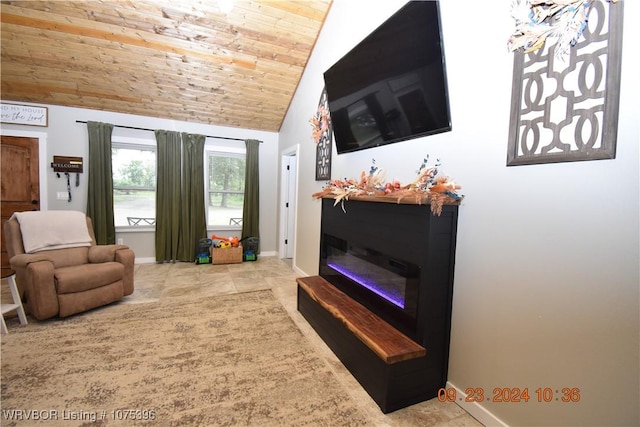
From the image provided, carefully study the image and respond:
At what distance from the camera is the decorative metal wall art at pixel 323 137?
324cm

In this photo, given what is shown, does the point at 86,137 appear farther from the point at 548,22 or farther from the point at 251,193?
the point at 548,22

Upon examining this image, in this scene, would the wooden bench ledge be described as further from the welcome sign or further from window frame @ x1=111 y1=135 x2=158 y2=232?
the welcome sign

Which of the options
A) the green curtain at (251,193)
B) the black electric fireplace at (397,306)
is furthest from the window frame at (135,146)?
the black electric fireplace at (397,306)

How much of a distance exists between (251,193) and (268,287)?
79.5 inches

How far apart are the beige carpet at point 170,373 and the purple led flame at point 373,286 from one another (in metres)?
0.64

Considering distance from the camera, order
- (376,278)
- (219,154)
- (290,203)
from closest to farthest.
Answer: (376,278)
(219,154)
(290,203)

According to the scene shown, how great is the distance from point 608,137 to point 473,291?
0.92 metres

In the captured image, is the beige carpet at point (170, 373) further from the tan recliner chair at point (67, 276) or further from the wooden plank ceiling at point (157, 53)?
the wooden plank ceiling at point (157, 53)

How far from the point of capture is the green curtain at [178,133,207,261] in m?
4.56

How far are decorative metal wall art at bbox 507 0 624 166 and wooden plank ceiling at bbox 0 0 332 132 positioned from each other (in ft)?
8.51

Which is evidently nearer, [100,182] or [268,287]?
[268,287]

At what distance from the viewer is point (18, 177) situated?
12.7ft

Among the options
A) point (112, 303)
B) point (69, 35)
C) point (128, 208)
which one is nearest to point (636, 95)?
point (112, 303)

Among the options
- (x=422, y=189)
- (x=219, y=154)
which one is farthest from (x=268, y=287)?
(x=219, y=154)
